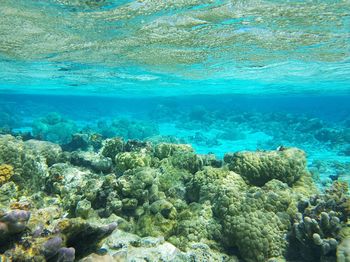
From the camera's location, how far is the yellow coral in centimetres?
690

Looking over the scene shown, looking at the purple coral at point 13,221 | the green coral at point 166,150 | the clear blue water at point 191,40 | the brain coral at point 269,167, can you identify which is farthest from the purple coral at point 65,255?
the clear blue water at point 191,40

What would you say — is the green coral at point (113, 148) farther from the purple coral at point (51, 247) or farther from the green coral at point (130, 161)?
the purple coral at point (51, 247)

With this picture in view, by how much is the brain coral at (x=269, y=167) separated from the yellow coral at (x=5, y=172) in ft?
20.2

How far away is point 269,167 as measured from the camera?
26.9 feet

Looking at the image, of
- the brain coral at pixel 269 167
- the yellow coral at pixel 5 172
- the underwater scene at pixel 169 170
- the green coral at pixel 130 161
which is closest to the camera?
the underwater scene at pixel 169 170

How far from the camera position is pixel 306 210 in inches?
241

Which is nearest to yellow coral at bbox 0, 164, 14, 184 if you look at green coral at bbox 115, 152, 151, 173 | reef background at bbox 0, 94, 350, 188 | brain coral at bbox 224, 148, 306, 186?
green coral at bbox 115, 152, 151, 173

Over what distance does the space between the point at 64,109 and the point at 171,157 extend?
57.0 m

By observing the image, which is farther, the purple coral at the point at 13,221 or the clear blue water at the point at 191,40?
the clear blue water at the point at 191,40

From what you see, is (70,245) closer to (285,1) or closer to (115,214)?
(115,214)

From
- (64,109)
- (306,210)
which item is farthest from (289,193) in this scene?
(64,109)

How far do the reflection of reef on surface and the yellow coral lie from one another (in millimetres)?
22

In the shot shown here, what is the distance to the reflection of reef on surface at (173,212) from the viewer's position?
3666 millimetres

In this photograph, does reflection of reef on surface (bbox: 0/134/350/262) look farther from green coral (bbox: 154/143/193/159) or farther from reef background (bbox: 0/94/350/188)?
reef background (bbox: 0/94/350/188)
